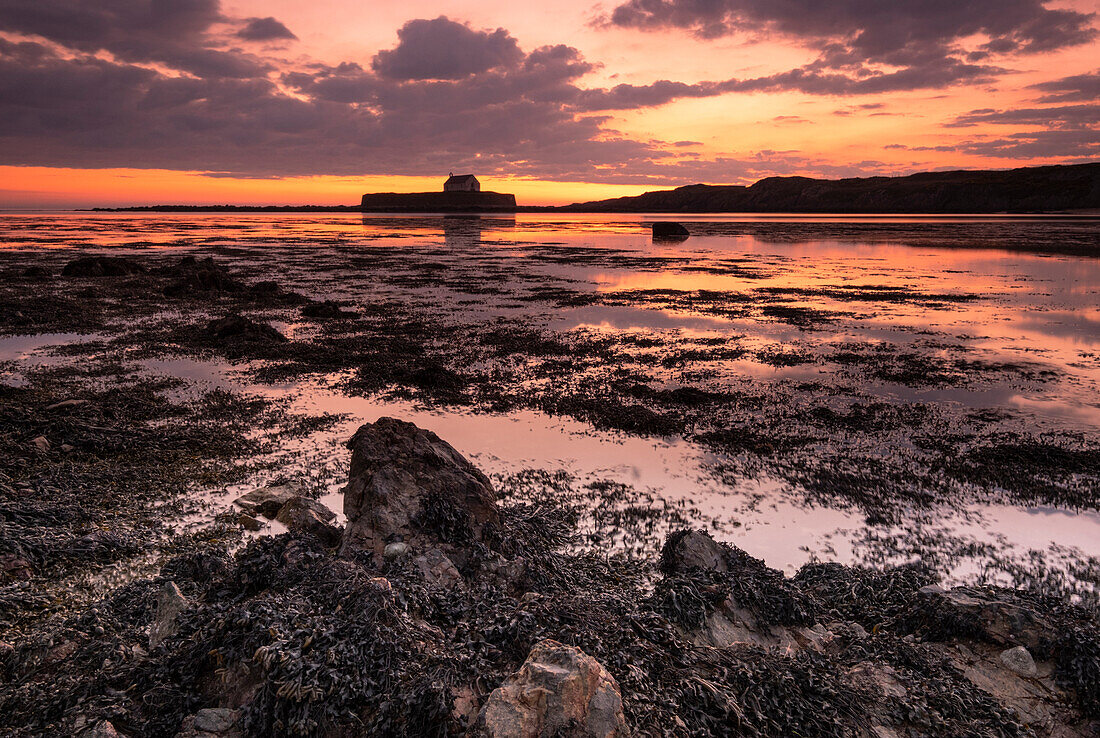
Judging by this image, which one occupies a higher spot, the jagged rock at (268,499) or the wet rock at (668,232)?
the wet rock at (668,232)

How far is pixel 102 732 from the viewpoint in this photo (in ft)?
11.4

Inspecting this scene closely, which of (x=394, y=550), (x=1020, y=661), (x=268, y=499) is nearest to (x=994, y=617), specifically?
(x=1020, y=661)

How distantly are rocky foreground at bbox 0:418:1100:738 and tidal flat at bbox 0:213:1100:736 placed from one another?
1.4 inches

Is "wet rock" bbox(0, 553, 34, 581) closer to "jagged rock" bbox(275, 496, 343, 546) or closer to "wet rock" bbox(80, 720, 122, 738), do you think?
"jagged rock" bbox(275, 496, 343, 546)

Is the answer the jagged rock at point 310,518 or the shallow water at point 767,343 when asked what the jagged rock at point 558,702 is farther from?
the shallow water at point 767,343

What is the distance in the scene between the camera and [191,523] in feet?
23.4

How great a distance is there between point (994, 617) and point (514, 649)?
4.52 m

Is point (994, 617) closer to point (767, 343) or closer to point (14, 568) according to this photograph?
point (14, 568)

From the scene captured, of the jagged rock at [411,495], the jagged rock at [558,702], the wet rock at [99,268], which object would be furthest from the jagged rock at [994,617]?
the wet rock at [99,268]

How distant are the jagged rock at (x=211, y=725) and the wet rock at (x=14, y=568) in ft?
12.9

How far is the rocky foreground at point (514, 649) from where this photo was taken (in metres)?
3.67

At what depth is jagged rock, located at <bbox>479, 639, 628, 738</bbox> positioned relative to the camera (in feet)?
11.0

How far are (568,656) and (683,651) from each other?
4.35 ft

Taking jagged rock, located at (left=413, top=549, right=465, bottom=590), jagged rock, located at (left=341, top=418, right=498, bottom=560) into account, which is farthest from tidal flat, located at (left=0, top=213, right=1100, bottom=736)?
jagged rock, located at (left=341, top=418, right=498, bottom=560)
